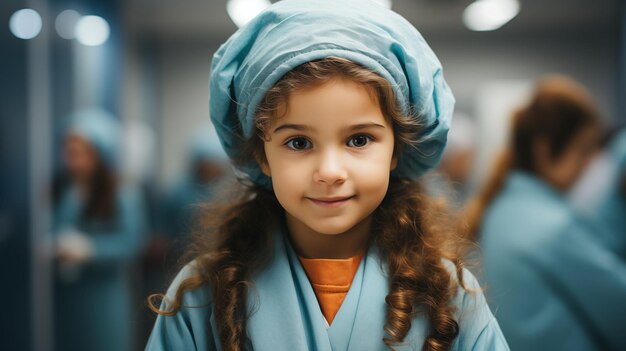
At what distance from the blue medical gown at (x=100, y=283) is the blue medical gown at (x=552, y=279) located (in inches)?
54.9

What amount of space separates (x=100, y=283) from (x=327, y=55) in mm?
1766

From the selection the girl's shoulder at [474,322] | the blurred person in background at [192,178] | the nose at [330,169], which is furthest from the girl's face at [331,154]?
the blurred person in background at [192,178]

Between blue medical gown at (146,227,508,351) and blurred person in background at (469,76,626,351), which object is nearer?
blue medical gown at (146,227,508,351)

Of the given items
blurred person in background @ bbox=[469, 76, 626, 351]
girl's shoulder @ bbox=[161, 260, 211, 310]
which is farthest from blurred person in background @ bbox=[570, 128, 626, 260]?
girl's shoulder @ bbox=[161, 260, 211, 310]

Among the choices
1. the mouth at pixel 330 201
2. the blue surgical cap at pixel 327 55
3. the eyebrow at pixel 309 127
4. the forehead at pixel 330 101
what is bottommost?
the mouth at pixel 330 201

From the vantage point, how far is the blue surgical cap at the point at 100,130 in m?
1.97

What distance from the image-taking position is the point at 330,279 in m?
0.71

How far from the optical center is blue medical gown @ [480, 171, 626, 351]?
3.68 feet

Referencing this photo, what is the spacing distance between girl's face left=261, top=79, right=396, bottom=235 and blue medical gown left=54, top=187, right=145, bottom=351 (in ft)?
5.11

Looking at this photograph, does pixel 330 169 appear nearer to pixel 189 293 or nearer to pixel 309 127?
pixel 309 127

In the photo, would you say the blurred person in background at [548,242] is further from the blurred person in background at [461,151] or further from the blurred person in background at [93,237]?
the blurred person in background at [93,237]

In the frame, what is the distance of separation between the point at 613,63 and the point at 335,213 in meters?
1.64

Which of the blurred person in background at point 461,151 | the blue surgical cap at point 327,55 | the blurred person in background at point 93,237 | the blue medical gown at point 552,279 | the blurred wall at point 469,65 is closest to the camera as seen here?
the blue surgical cap at point 327,55

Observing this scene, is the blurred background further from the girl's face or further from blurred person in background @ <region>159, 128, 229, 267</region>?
the girl's face
